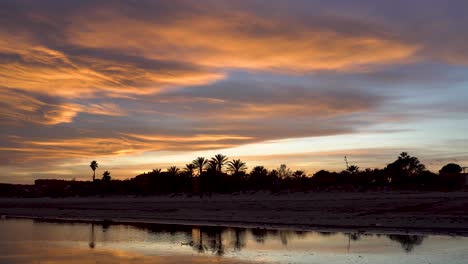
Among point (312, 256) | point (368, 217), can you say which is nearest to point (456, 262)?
point (312, 256)

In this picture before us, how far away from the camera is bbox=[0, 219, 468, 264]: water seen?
62.8 feet

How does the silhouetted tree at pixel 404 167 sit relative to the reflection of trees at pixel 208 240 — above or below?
above

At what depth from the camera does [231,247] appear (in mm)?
22641

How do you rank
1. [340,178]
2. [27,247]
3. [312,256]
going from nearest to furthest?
[312,256] → [27,247] → [340,178]

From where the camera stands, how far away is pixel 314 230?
28141mm

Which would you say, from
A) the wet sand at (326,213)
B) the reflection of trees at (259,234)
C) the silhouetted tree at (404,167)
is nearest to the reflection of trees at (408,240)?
the wet sand at (326,213)

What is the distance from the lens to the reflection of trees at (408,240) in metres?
21.0

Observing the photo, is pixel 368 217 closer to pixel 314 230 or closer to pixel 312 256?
pixel 314 230

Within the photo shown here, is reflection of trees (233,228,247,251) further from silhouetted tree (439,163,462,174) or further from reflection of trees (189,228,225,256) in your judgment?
silhouetted tree (439,163,462,174)

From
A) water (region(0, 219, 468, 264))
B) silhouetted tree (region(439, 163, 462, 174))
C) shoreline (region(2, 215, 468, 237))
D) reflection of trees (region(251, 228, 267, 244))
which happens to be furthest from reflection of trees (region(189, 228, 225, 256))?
silhouetted tree (region(439, 163, 462, 174))

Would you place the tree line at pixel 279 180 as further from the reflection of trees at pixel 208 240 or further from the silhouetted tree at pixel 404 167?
the reflection of trees at pixel 208 240

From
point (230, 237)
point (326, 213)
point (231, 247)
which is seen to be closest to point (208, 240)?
point (230, 237)

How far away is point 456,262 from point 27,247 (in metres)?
17.6

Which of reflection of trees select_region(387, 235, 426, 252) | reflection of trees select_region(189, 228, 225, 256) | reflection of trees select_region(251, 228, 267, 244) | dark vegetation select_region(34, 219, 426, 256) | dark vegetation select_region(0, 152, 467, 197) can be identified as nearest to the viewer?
reflection of trees select_region(387, 235, 426, 252)
